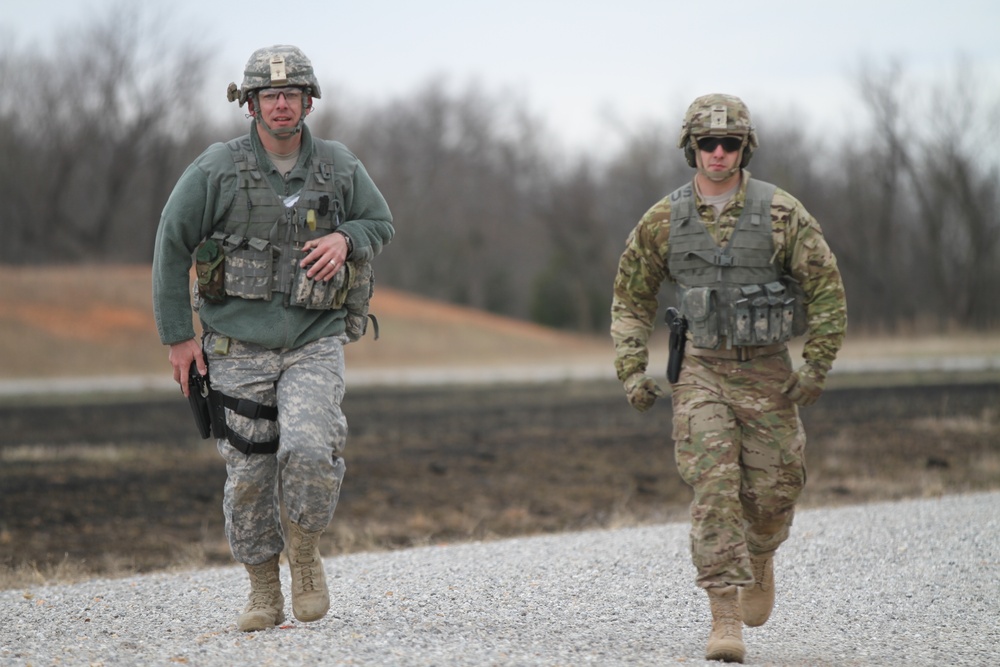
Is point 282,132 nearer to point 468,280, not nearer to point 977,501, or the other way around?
point 977,501

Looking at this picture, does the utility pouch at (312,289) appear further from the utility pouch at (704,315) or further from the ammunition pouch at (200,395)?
the utility pouch at (704,315)

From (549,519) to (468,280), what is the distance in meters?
56.6

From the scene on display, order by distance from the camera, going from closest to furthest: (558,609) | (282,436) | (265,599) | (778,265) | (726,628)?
(726,628) < (282,436) < (778,265) < (265,599) < (558,609)

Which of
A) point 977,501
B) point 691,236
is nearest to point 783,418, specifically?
point 691,236

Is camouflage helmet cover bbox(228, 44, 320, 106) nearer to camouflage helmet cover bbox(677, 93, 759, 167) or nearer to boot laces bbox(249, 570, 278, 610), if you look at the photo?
camouflage helmet cover bbox(677, 93, 759, 167)

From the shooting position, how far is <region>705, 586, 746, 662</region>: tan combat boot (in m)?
5.20

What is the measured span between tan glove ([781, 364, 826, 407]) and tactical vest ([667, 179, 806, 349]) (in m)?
0.17

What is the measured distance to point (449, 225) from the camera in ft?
229

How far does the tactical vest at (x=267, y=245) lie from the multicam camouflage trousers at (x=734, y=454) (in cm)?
160

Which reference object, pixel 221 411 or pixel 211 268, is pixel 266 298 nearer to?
pixel 211 268

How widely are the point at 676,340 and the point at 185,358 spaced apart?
213 cm

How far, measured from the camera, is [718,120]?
18.2 ft

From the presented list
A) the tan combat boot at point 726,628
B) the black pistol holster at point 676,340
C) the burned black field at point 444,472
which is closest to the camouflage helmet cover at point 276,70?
the black pistol holster at point 676,340

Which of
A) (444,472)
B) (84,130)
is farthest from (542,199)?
(444,472)
